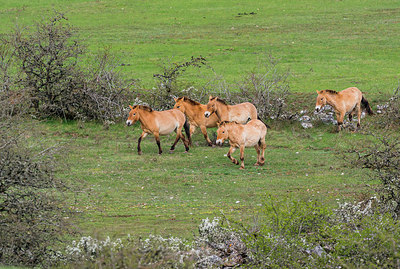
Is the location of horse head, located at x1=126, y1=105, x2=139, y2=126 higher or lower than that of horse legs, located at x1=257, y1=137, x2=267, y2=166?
higher

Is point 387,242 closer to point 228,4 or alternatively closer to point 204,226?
point 204,226

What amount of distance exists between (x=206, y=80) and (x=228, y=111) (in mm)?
8244

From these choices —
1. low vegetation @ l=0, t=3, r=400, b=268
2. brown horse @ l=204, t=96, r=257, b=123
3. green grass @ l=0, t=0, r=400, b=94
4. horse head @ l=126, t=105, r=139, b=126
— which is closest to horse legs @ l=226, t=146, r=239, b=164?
low vegetation @ l=0, t=3, r=400, b=268

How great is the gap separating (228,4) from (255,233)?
4240 cm

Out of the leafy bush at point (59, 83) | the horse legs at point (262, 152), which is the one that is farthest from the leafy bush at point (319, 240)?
the leafy bush at point (59, 83)

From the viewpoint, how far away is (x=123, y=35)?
41312 millimetres

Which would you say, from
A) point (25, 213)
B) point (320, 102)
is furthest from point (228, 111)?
point (25, 213)

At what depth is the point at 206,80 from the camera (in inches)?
1163

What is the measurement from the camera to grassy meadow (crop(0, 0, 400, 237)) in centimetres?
1486

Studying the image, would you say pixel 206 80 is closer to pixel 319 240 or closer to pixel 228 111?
pixel 228 111

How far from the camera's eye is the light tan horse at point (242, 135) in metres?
18.5

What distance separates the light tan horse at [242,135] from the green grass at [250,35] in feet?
30.2

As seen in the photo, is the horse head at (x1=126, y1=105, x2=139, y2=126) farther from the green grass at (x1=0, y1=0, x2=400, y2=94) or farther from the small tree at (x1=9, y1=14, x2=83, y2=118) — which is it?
the green grass at (x1=0, y1=0, x2=400, y2=94)

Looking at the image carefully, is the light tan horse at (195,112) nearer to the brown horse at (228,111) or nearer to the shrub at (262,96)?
the brown horse at (228,111)
